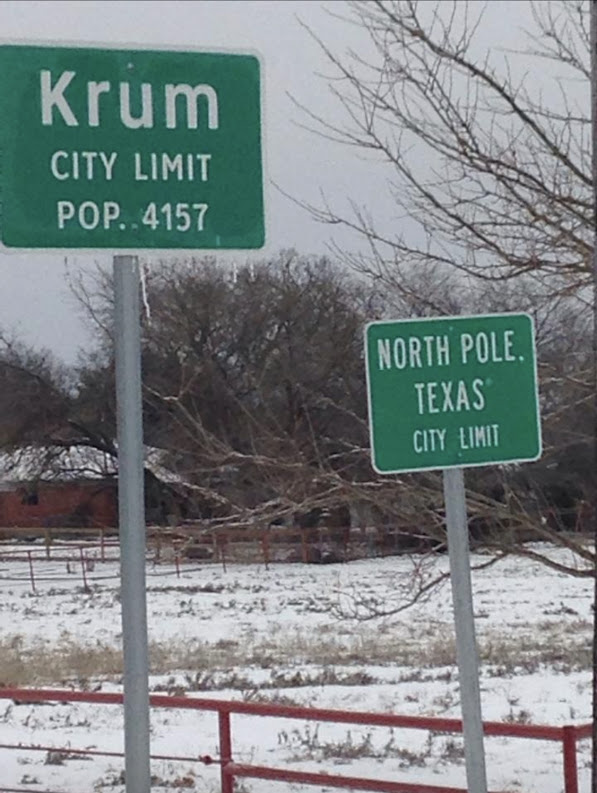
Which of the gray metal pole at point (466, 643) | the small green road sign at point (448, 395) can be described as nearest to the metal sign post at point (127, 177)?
the small green road sign at point (448, 395)

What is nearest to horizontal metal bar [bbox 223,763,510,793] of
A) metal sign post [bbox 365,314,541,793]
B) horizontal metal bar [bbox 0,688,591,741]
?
horizontal metal bar [bbox 0,688,591,741]

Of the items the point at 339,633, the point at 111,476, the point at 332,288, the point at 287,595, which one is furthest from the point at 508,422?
the point at 111,476

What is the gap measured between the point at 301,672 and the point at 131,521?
14.2 meters

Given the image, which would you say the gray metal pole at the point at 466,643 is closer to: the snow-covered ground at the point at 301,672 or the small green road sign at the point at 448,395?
the small green road sign at the point at 448,395

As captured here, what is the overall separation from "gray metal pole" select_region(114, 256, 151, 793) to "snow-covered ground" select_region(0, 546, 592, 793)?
15.2 ft

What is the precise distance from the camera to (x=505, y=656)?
18.5m

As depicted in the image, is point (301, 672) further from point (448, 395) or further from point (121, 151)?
point (121, 151)

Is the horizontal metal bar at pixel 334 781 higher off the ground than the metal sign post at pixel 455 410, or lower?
lower

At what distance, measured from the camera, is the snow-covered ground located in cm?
1102

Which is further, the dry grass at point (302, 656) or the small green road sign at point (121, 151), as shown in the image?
the dry grass at point (302, 656)

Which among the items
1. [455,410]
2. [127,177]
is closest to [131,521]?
[127,177]

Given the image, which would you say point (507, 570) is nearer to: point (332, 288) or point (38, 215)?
point (332, 288)

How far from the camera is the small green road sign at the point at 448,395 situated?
4.01 metres

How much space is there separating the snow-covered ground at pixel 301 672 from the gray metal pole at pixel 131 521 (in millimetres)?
4640
